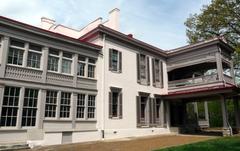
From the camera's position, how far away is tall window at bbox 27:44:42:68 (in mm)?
14664

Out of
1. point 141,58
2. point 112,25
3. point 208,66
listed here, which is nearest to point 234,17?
point 208,66

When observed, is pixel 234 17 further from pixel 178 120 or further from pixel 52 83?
pixel 52 83

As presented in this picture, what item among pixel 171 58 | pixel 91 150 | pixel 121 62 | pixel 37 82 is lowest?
pixel 91 150

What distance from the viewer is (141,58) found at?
2203 cm

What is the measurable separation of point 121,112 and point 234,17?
18160mm

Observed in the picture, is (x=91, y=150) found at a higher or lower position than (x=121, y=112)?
lower

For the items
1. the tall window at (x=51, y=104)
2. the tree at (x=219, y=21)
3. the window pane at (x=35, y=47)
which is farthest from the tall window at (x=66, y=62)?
the tree at (x=219, y=21)

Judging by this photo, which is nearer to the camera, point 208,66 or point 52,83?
point 52,83

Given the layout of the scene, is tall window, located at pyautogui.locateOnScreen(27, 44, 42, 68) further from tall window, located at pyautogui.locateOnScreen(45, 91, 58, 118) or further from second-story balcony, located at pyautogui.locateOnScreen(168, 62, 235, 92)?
second-story balcony, located at pyautogui.locateOnScreen(168, 62, 235, 92)

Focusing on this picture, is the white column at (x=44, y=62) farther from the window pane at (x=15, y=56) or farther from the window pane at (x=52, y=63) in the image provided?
the window pane at (x=15, y=56)

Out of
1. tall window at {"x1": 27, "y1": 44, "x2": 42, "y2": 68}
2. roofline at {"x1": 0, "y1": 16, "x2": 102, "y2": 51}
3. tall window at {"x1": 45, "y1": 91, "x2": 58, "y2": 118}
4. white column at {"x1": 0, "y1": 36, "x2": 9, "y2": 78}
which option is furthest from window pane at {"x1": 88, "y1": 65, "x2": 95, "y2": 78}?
white column at {"x1": 0, "y1": 36, "x2": 9, "y2": 78}

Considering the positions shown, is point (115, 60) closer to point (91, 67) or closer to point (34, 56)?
point (91, 67)

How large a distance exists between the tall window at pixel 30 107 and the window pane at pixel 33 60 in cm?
170

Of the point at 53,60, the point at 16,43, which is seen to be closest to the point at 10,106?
the point at 16,43
